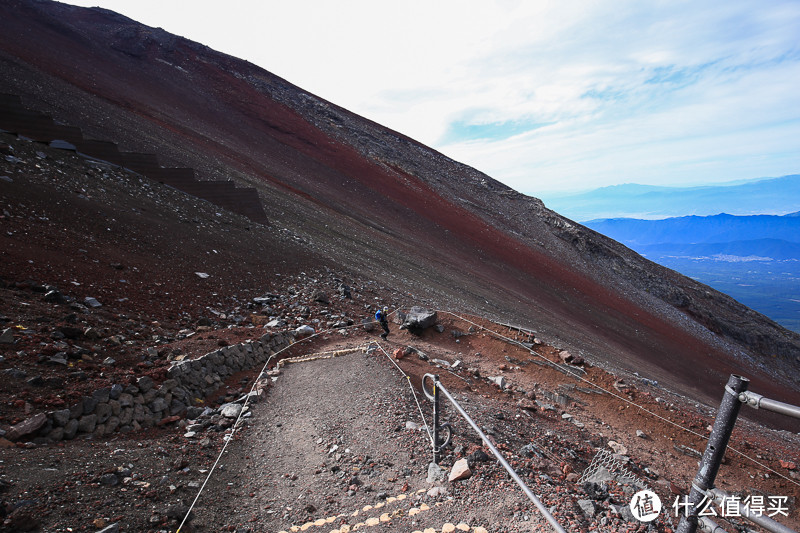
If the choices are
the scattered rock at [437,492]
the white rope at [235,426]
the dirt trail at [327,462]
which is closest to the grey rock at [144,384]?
the white rope at [235,426]

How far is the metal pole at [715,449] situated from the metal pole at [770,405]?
0.03 meters

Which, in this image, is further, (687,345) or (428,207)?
(428,207)

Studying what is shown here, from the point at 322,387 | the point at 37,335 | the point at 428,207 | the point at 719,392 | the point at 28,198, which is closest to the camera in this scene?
the point at 37,335

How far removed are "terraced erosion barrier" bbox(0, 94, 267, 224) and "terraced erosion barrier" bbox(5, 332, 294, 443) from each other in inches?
336

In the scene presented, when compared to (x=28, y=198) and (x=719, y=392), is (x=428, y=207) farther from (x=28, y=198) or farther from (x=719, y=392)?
(x=28, y=198)

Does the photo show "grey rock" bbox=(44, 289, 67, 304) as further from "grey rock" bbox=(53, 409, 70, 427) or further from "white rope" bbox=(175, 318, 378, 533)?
"white rope" bbox=(175, 318, 378, 533)

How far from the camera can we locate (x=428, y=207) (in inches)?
1293

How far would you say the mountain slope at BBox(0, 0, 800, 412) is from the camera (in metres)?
18.0

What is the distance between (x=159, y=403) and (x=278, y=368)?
2.18 metres

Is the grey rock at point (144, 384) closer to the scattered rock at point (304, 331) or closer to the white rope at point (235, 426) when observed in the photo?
the white rope at point (235, 426)

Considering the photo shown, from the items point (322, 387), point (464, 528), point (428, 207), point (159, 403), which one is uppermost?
point (428, 207)

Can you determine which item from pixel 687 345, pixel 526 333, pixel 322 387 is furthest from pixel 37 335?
pixel 687 345

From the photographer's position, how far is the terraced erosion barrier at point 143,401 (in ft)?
15.1

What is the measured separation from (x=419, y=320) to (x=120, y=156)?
10.9 metres
